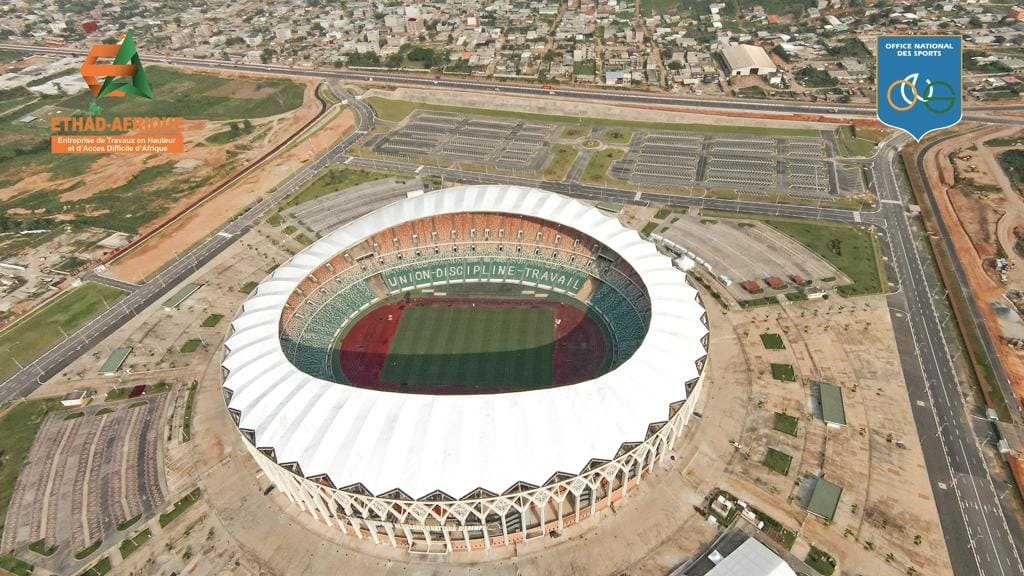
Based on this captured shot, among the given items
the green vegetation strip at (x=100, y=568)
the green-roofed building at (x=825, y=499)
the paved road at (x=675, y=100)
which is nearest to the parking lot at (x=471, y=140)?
the paved road at (x=675, y=100)

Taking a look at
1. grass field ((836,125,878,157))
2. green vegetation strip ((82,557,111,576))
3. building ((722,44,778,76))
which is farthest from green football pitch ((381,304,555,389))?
building ((722,44,778,76))

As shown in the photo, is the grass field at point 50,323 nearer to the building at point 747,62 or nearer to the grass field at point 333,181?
the grass field at point 333,181

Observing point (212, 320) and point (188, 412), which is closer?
point (188, 412)

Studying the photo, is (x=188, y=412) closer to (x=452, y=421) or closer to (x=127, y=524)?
(x=127, y=524)

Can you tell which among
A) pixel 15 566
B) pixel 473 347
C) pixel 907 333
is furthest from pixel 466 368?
pixel 907 333

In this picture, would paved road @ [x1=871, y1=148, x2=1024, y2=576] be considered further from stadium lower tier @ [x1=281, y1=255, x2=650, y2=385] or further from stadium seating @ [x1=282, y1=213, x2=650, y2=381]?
stadium seating @ [x1=282, y1=213, x2=650, y2=381]
